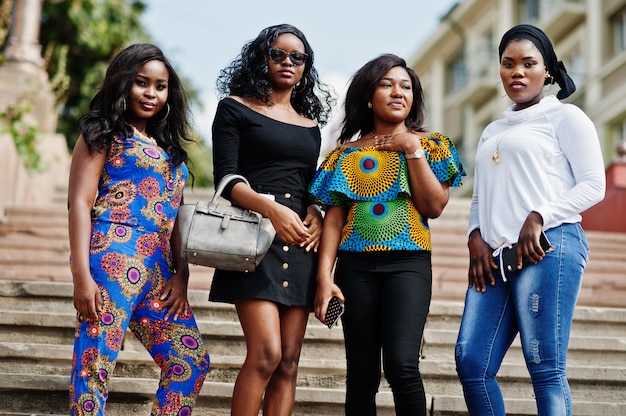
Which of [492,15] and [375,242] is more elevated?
→ [492,15]

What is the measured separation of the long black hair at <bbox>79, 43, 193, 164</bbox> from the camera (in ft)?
12.7

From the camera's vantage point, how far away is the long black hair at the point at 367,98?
4.14m

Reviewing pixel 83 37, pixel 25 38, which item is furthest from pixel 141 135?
pixel 83 37

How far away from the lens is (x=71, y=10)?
16438mm

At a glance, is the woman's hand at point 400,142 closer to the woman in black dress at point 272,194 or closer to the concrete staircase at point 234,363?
the woman in black dress at point 272,194

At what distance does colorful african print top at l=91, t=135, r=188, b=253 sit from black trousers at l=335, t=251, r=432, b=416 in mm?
853

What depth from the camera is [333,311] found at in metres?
3.81

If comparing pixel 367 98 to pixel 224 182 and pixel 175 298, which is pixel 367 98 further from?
pixel 175 298

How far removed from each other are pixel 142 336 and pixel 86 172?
30.5 inches

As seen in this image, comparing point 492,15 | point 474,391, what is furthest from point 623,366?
point 492,15

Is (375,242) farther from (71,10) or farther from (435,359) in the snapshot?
(71,10)

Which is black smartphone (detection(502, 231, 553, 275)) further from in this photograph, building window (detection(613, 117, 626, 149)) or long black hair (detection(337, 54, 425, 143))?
building window (detection(613, 117, 626, 149))

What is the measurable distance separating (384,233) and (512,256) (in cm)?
57

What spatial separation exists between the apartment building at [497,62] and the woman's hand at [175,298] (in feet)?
49.9
